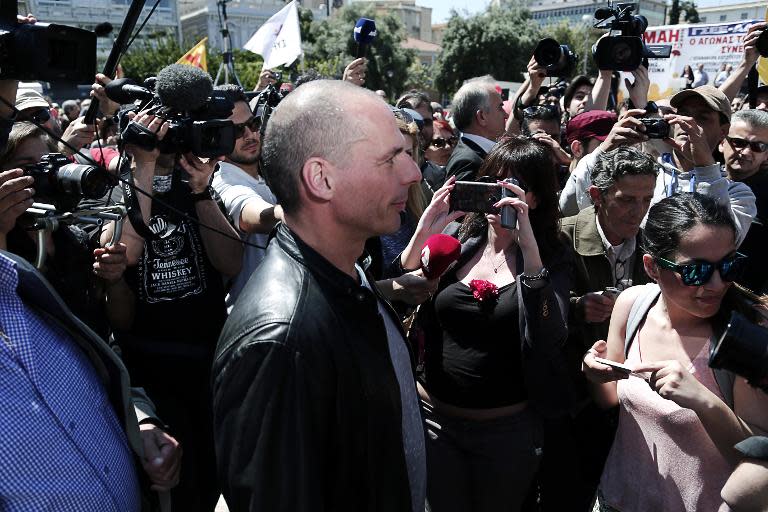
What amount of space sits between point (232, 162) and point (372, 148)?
198cm

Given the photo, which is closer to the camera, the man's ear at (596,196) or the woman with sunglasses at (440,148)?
the man's ear at (596,196)

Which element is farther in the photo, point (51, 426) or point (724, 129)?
point (724, 129)

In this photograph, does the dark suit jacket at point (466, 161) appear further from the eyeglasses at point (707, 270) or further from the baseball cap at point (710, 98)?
the eyeglasses at point (707, 270)

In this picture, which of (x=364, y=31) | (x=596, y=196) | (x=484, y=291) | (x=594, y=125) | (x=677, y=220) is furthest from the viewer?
(x=364, y=31)

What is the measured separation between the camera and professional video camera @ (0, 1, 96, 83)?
1.82m

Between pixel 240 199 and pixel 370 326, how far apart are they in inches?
64.2

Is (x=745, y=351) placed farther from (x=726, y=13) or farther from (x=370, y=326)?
(x=726, y=13)

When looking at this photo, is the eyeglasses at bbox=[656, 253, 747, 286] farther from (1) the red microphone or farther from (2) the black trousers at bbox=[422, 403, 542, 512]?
(2) the black trousers at bbox=[422, 403, 542, 512]

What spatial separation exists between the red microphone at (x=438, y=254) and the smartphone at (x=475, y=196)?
10.3 inches

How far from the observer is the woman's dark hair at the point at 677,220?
2031 mm

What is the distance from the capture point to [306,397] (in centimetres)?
135

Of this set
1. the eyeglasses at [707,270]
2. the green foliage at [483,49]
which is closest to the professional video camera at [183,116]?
the eyeglasses at [707,270]

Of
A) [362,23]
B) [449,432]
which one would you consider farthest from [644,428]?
[362,23]

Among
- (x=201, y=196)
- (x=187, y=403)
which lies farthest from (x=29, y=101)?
(x=187, y=403)
